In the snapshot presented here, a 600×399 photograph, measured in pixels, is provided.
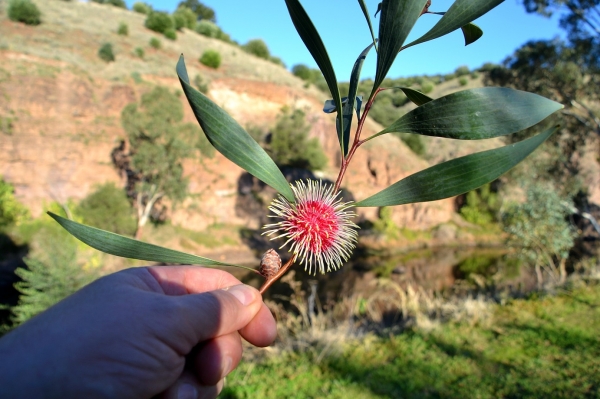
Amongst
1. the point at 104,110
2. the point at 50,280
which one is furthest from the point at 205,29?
the point at 50,280

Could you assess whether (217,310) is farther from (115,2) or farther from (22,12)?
(115,2)

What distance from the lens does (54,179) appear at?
13195mm

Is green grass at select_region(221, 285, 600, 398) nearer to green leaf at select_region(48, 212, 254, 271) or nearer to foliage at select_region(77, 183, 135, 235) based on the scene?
green leaf at select_region(48, 212, 254, 271)

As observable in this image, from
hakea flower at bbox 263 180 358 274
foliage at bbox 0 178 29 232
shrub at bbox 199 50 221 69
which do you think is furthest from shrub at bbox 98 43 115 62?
hakea flower at bbox 263 180 358 274

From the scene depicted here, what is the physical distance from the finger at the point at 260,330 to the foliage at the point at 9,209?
13.0 meters

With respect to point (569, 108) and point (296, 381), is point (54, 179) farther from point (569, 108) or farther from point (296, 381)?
point (569, 108)

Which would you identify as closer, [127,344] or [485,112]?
[485,112]

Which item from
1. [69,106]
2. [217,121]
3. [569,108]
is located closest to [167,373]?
[217,121]

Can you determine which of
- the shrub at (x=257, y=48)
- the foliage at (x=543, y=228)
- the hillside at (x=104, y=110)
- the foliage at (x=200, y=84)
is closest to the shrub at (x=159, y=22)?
the hillside at (x=104, y=110)

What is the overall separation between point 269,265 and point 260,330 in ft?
1.38

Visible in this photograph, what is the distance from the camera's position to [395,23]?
Result: 66cm

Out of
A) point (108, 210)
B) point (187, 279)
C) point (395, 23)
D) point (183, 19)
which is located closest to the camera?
point (395, 23)

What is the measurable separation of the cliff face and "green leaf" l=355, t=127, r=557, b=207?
14705 mm

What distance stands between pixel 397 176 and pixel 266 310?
60.6 ft
